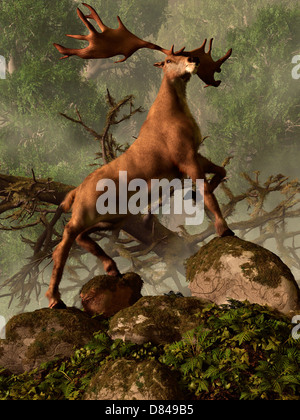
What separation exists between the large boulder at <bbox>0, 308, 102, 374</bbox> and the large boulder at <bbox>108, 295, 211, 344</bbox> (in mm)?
317

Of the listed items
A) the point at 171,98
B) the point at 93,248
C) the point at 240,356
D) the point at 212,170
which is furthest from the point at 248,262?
the point at 171,98

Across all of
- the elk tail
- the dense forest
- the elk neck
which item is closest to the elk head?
the elk neck

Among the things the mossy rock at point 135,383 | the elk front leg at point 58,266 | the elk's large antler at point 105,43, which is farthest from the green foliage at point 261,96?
the mossy rock at point 135,383

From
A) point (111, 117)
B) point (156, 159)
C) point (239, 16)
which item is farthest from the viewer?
point (239, 16)

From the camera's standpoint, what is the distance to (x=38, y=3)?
1655 cm

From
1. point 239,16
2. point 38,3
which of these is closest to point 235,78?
point 239,16

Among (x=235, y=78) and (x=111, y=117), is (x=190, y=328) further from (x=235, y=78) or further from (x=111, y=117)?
(x=235, y=78)

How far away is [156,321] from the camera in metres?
3.47

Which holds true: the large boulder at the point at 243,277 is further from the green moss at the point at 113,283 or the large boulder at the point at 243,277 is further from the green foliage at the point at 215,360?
the green moss at the point at 113,283

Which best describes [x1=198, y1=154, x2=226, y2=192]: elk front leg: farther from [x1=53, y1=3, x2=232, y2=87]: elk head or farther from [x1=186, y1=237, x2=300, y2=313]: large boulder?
[x1=53, y1=3, x2=232, y2=87]: elk head

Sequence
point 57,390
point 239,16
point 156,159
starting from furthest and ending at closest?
point 239,16, point 156,159, point 57,390

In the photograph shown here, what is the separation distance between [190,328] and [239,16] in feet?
97.8

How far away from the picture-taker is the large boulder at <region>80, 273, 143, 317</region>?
14.3 ft

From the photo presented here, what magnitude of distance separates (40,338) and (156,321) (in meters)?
1.07
